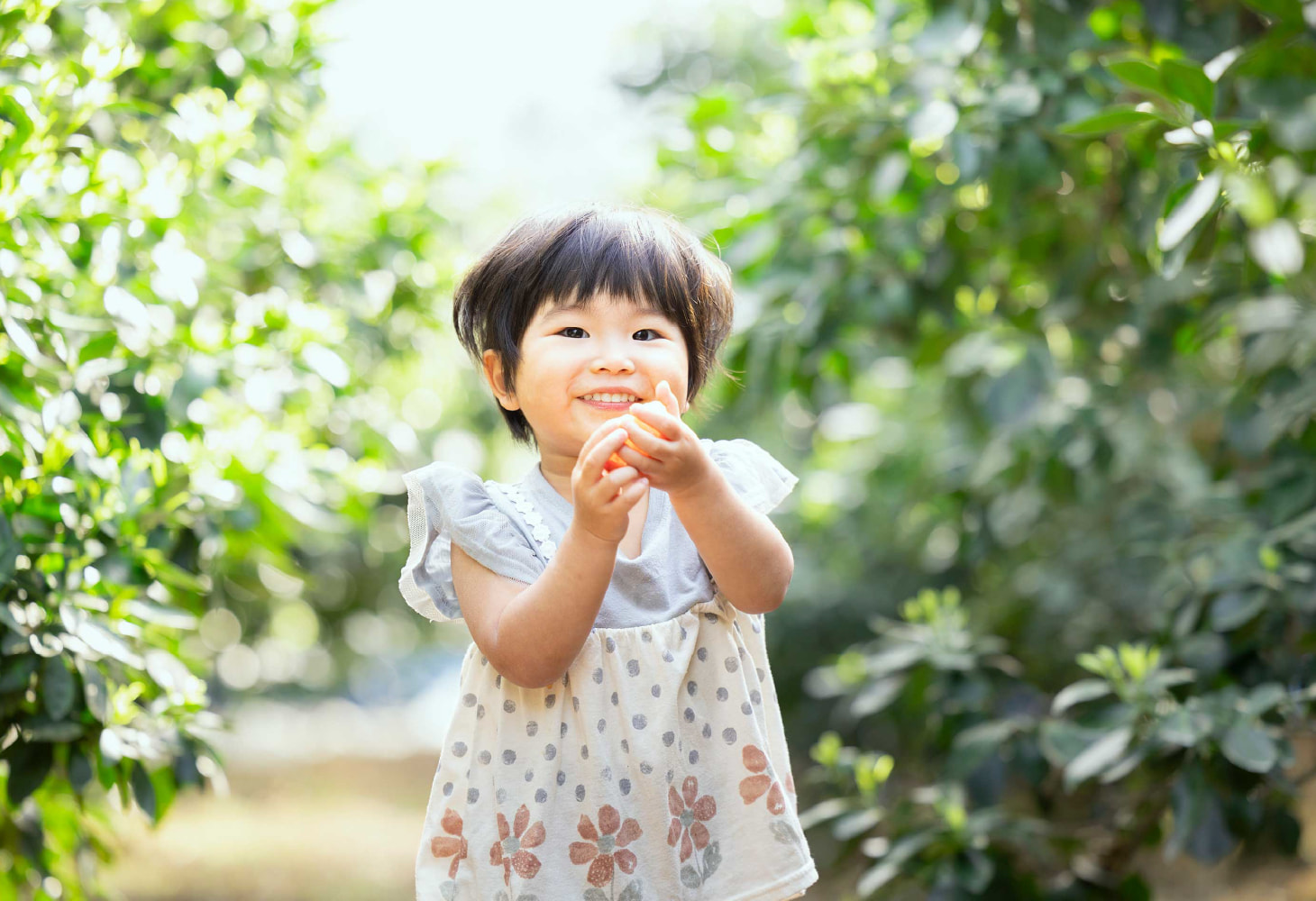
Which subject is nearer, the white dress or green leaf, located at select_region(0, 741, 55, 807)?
the white dress

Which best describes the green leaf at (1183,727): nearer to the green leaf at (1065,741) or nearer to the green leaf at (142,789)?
the green leaf at (1065,741)

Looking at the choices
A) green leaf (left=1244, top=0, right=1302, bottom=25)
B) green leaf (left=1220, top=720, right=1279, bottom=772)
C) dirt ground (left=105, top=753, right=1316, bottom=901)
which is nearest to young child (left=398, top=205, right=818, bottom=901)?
green leaf (left=1220, top=720, right=1279, bottom=772)

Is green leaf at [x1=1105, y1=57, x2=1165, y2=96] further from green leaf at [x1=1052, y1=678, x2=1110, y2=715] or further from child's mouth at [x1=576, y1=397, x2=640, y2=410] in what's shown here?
green leaf at [x1=1052, y1=678, x2=1110, y2=715]

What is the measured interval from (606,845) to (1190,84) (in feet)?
4.01

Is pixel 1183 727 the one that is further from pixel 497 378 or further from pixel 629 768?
pixel 497 378

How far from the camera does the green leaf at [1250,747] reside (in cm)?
169

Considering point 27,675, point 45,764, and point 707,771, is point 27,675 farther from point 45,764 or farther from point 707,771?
point 707,771

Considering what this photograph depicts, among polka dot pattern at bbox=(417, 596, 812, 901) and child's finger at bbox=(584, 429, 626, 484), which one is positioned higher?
child's finger at bbox=(584, 429, 626, 484)

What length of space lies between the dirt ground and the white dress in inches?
62.4

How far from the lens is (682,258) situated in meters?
1.21

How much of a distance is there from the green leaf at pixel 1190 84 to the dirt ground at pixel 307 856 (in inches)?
92.2

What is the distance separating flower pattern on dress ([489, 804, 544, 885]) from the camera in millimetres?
1133

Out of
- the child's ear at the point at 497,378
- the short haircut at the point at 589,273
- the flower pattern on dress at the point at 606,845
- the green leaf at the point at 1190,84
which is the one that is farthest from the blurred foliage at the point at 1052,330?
the flower pattern on dress at the point at 606,845

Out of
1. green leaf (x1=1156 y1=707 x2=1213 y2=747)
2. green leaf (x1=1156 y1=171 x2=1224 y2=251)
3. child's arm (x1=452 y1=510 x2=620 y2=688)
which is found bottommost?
green leaf (x1=1156 y1=707 x2=1213 y2=747)
